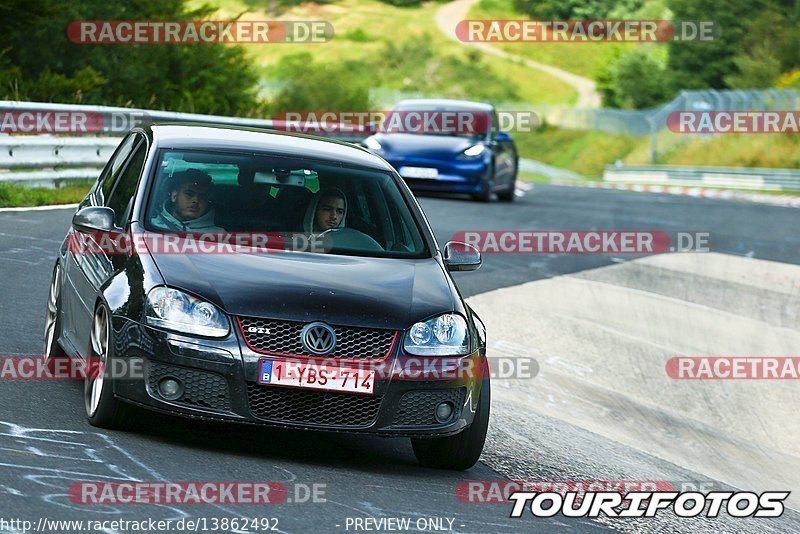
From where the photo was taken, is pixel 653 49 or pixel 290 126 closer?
pixel 290 126

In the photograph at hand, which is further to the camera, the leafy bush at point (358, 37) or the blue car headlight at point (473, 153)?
the leafy bush at point (358, 37)

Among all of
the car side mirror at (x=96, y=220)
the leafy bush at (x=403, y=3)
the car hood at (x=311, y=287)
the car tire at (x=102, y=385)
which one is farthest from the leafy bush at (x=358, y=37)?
the car tire at (x=102, y=385)

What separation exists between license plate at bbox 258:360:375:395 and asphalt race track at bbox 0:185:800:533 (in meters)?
0.41

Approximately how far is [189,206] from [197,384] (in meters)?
1.28

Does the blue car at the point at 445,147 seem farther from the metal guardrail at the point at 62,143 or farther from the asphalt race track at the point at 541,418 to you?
the metal guardrail at the point at 62,143

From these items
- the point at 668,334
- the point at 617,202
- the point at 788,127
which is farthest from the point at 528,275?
the point at 788,127

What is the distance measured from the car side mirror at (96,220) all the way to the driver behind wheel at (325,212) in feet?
3.35

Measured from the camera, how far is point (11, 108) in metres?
16.4

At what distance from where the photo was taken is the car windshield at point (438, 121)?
976 inches

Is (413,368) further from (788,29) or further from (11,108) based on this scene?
(788,29)

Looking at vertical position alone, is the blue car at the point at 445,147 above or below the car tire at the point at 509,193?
above

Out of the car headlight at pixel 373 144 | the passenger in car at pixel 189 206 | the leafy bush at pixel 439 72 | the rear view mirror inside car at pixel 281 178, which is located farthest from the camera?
the leafy bush at pixel 439 72

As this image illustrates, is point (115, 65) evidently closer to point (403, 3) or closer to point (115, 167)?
point (115, 167)

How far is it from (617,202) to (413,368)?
945 inches
